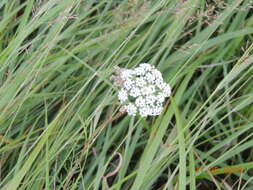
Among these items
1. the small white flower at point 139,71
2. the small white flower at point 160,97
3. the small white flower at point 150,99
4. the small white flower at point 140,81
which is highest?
the small white flower at point 139,71

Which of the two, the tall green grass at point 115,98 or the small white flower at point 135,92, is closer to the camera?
the small white flower at point 135,92

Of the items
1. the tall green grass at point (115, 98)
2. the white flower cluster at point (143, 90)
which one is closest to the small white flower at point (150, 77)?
the white flower cluster at point (143, 90)

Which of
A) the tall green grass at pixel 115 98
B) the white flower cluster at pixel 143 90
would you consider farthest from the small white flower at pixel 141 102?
the tall green grass at pixel 115 98

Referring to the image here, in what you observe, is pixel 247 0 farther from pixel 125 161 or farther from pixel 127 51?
pixel 125 161

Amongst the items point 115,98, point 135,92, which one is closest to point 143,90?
point 135,92

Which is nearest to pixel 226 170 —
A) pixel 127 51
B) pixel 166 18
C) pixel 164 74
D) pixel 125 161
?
pixel 125 161

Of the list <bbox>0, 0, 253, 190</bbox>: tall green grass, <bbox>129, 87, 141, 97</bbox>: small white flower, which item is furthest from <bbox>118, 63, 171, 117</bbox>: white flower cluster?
<bbox>0, 0, 253, 190</bbox>: tall green grass

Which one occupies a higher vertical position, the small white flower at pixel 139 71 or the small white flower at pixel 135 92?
the small white flower at pixel 139 71

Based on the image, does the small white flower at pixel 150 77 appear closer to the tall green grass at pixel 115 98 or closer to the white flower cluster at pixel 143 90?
the white flower cluster at pixel 143 90
